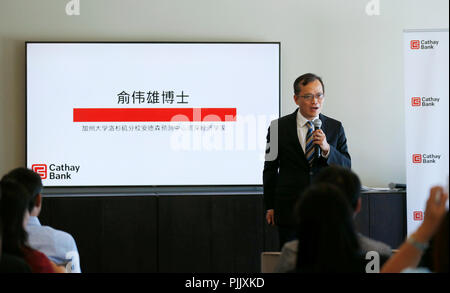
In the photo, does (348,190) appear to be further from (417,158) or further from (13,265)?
(417,158)

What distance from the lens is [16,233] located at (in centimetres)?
201

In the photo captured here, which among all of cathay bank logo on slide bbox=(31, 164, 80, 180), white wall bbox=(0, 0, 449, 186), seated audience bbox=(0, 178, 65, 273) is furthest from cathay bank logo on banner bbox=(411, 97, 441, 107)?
cathay bank logo on slide bbox=(31, 164, 80, 180)

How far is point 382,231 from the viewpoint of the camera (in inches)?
173

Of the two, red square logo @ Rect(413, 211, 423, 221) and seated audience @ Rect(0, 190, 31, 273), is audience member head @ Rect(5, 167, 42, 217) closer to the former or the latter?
seated audience @ Rect(0, 190, 31, 273)

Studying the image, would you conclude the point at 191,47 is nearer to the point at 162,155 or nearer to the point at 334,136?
the point at 162,155

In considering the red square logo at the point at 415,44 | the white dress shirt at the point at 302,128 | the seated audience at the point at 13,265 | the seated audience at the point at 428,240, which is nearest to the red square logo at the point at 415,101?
the red square logo at the point at 415,44

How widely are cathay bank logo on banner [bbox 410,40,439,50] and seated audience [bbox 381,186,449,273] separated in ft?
5.87

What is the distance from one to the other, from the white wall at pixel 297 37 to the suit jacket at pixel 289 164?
1462mm

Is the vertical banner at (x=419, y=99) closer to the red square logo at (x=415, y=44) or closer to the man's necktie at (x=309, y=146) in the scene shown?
the red square logo at (x=415, y=44)

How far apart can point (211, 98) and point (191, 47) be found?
1.53 ft

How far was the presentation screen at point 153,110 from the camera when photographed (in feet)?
15.3

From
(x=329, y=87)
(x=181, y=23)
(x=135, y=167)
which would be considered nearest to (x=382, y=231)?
(x=329, y=87)

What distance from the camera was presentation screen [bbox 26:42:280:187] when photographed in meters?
4.67

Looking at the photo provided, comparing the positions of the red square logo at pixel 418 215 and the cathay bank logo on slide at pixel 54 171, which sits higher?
the cathay bank logo on slide at pixel 54 171
